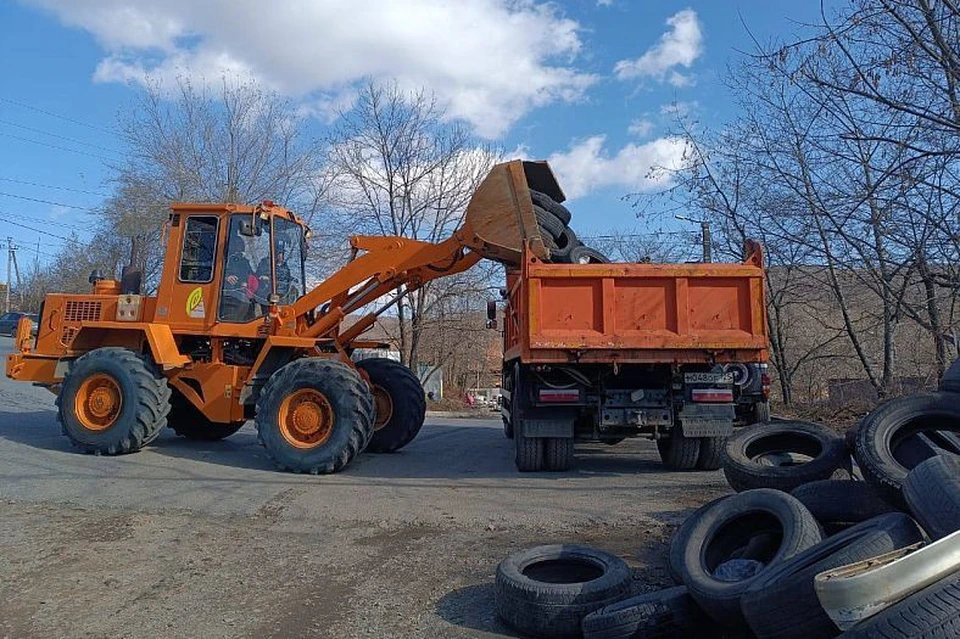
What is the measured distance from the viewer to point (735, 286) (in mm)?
8078

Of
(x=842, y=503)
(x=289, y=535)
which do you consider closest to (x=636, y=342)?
(x=842, y=503)

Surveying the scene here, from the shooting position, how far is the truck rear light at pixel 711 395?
816 centimetres

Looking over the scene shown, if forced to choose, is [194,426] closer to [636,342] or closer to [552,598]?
[636,342]

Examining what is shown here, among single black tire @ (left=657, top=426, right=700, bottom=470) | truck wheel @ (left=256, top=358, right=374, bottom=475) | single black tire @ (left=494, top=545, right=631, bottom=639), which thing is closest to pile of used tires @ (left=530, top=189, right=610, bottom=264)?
single black tire @ (left=657, top=426, right=700, bottom=470)

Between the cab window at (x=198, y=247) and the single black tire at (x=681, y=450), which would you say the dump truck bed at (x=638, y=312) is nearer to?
the single black tire at (x=681, y=450)

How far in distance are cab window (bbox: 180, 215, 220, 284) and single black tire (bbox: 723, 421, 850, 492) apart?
6.91 meters

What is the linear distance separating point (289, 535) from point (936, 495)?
4482mm

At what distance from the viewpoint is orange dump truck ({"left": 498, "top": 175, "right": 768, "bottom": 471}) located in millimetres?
7965

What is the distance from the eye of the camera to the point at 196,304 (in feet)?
31.9

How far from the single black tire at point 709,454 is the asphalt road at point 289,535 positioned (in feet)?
1.39

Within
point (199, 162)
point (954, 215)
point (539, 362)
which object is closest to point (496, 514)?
point (539, 362)

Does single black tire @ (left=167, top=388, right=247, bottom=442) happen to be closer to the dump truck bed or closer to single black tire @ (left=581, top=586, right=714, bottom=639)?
the dump truck bed

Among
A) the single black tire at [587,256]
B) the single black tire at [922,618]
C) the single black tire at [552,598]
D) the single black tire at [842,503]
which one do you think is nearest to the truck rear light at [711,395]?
the single black tire at [587,256]

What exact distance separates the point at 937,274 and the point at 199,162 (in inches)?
1077
